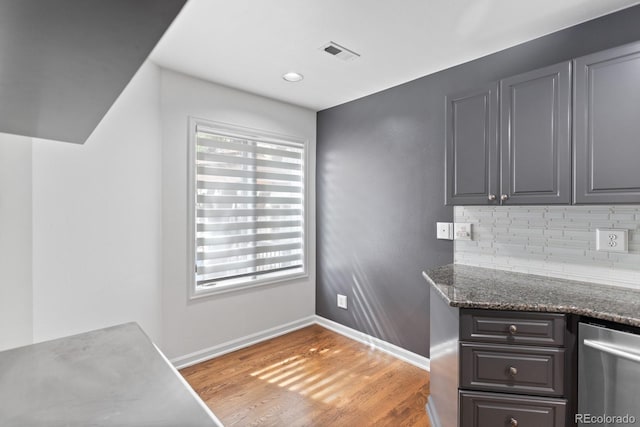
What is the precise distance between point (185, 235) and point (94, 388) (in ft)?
7.58

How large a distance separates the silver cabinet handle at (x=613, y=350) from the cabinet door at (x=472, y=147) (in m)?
0.86

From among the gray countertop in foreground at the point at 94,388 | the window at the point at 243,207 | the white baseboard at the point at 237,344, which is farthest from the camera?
the window at the point at 243,207

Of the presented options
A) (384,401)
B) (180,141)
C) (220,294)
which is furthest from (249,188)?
(384,401)

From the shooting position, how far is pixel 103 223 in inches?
82.0

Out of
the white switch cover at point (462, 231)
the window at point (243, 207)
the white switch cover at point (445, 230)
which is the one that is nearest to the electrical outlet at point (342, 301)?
the window at point (243, 207)

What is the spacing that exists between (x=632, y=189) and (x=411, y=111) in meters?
1.63

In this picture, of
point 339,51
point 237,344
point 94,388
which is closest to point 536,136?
point 339,51

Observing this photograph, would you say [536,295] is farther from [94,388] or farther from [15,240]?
[15,240]

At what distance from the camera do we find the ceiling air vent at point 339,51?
2.16m

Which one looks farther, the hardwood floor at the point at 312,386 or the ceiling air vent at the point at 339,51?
the ceiling air vent at the point at 339,51

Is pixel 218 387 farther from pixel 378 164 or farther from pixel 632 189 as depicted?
pixel 632 189

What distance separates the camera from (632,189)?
4.95 feet

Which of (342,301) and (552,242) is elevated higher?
(552,242)

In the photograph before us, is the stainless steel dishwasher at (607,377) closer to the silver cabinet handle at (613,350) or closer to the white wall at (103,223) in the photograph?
the silver cabinet handle at (613,350)
